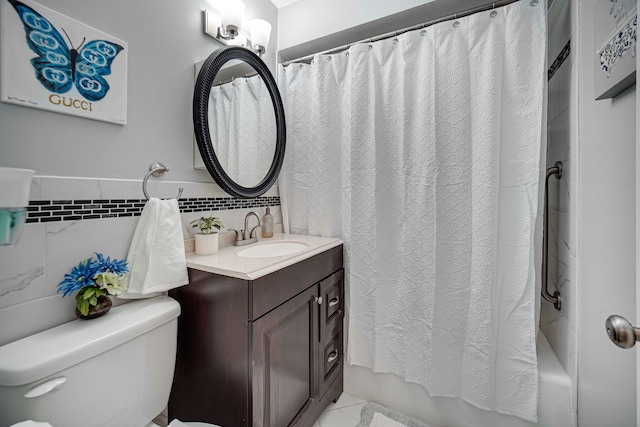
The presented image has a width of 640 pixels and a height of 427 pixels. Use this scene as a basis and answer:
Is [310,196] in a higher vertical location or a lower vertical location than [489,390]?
higher

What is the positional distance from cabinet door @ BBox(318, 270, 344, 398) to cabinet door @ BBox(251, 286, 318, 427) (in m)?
0.07

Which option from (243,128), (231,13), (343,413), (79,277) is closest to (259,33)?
(231,13)

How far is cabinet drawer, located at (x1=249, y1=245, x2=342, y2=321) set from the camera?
3.07 feet

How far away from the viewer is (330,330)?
4.72 feet

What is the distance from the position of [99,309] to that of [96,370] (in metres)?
0.18

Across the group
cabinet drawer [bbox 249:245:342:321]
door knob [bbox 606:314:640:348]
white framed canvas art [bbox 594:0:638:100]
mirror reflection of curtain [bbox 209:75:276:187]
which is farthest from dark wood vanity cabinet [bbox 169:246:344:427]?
white framed canvas art [bbox 594:0:638:100]

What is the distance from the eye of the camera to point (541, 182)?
3.84 ft

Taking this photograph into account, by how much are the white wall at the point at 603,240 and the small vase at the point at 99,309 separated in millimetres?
1693

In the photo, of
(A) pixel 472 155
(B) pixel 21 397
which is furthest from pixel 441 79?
(B) pixel 21 397

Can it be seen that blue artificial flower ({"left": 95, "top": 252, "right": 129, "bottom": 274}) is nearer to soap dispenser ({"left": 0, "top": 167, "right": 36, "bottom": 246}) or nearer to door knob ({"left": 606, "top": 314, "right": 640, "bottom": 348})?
soap dispenser ({"left": 0, "top": 167, "right": 36, "bottom": 246})

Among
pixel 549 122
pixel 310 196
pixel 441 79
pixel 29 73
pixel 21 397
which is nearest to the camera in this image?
pixel 21 397

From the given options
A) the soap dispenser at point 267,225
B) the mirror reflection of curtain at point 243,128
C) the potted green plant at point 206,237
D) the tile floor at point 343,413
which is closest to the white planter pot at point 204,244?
the potted green plant at point 206,237

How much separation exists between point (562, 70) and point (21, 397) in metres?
2.27

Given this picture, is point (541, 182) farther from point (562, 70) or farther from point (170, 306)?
point (170, 306)
